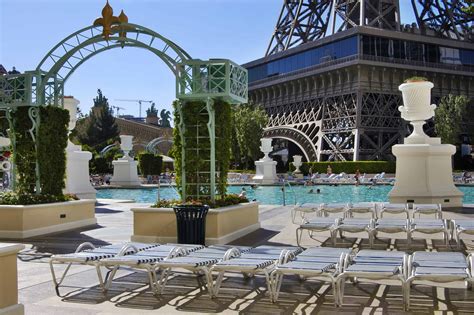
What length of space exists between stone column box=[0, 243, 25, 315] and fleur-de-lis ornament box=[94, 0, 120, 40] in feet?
26.3

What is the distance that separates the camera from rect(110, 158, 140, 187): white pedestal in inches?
1566

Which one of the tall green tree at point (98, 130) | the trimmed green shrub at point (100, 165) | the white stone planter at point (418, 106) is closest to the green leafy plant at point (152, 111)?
the tall green tree at point (98, 130)

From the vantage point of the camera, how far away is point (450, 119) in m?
53.8

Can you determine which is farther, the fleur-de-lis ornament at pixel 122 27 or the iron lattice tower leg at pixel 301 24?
the iron lattice tower leg at pixel 301 24

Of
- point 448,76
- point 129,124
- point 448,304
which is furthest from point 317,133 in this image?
point 448,304

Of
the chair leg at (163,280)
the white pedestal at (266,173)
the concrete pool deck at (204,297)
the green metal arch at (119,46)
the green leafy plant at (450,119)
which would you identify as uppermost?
the green leafy plant at (450,119)

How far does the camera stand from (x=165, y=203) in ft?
41.0

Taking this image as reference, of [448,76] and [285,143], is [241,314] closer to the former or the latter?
[448,76]

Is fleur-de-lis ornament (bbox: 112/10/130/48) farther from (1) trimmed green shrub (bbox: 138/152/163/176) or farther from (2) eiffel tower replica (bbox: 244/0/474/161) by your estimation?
(2) eiffel tower replica (bbox: 244/0/474/161)

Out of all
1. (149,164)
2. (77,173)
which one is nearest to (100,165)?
(149,164)

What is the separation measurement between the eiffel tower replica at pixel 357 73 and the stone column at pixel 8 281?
51205 millimetres

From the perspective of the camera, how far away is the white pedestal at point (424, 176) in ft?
57.7

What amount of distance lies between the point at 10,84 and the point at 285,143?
199ft

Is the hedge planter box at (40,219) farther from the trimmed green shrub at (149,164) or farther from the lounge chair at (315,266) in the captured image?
the trimmed green shrub at (149,164)
